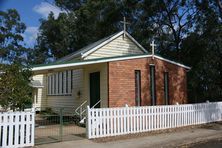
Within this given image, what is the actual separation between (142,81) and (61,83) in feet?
25.1

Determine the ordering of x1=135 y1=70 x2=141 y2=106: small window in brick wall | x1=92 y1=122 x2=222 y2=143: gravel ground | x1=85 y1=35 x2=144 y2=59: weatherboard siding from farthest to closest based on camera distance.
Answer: x1=85 y1=35 x2=144 y2=59: weatherboard siding → x1=135 y1=70 x2=141 y2=106: small window in brick wall → x1=92 y1=122 x2=222 y2=143: gravel ground

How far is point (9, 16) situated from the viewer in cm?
5194

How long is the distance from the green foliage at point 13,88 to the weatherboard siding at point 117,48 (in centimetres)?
745

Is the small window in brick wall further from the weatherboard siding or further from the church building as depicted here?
the weatherboard siding

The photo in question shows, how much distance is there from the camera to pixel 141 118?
13.0m

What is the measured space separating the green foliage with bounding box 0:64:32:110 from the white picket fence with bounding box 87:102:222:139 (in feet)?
8.05

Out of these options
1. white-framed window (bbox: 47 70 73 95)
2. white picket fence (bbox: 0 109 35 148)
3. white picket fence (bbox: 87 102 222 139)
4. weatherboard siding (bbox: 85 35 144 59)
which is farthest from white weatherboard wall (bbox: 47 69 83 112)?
white picket fence (bbox: 0 109 35 148)

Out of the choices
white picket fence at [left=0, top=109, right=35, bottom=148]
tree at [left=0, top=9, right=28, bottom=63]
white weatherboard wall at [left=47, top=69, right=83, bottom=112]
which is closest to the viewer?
white picket fence at [left=0, top=109, right=35, bottom=148]

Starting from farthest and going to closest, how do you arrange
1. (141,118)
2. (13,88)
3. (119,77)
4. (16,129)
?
(119,77), (141,118), (13,88), (16,129)

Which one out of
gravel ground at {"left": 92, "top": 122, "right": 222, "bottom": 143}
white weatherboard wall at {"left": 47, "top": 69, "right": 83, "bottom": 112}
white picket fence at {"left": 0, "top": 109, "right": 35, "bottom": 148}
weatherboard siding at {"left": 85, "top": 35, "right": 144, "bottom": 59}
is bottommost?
gravel ground at {"left": 92, "top": 122, "right": 222, "bottom": 143}

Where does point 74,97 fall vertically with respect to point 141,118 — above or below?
above

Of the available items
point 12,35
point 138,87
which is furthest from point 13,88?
point 12,35

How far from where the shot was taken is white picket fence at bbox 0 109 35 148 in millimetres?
9602

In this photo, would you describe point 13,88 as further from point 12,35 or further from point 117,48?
point 12,35
